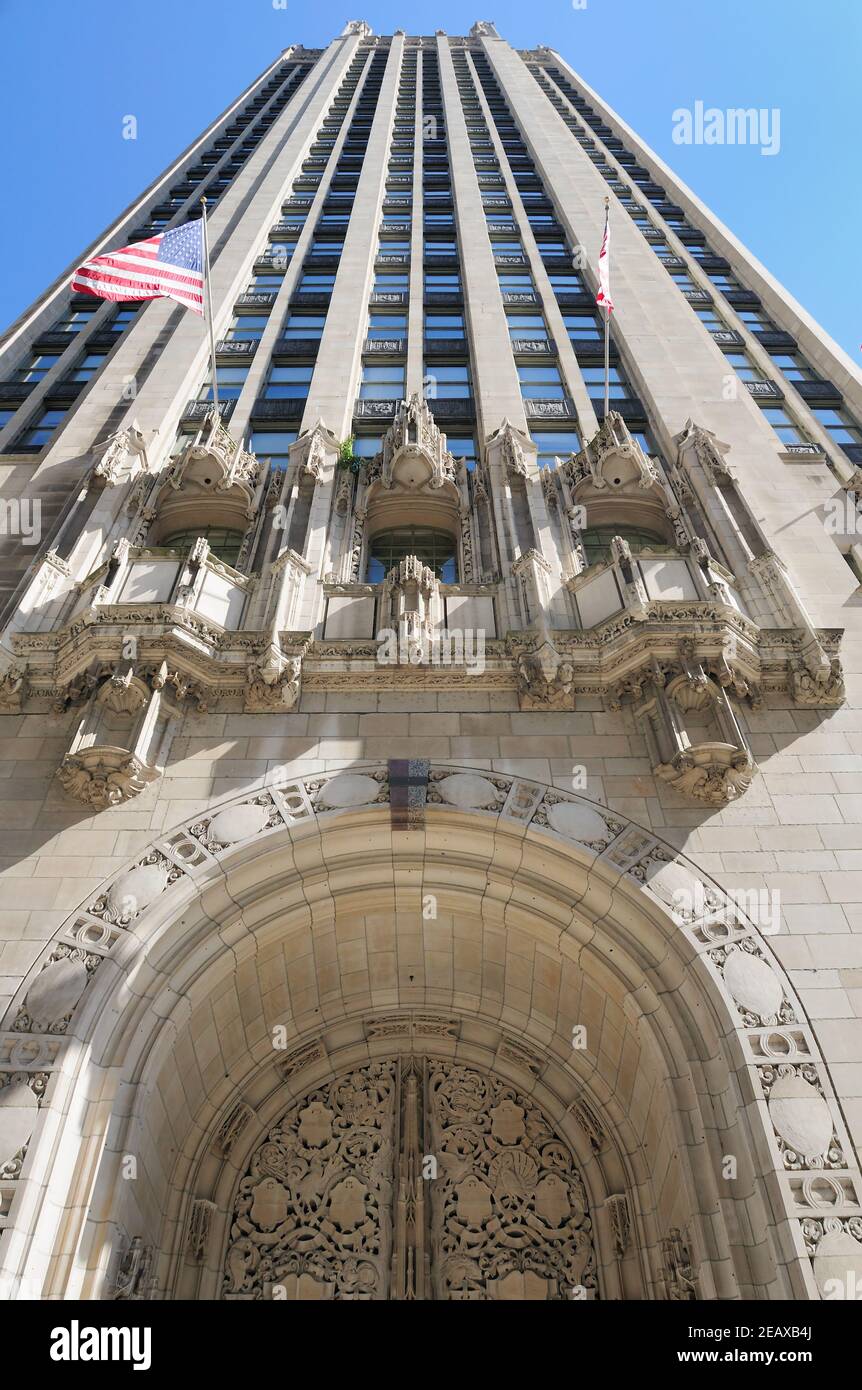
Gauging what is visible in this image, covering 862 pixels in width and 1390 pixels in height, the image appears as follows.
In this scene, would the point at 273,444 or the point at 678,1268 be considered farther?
the point at 273,444

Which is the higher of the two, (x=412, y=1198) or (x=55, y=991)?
(x=55, y=991)

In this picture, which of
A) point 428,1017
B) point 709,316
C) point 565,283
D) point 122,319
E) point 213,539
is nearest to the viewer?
point 428,1017

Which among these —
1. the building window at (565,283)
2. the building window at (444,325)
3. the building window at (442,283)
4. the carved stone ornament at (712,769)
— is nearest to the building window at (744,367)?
the building window at (565,283)

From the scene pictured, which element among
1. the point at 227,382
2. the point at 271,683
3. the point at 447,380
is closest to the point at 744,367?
the point at 447,380

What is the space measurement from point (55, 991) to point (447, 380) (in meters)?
19.3

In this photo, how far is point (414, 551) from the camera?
18203 millimetres

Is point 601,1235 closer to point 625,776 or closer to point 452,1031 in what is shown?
point 452,1031

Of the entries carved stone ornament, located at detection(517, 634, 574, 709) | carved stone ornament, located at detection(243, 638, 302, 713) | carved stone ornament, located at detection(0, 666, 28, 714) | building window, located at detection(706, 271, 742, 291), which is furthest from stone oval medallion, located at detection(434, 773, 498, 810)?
building window, located at detection(706, 271, 742, 291)

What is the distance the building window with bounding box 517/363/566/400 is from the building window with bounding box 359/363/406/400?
3.21 metres

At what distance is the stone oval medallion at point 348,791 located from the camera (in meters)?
11.9

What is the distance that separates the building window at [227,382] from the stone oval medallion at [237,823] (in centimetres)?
1465

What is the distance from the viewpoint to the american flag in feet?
57.9

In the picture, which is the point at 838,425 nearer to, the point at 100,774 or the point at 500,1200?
the point at 500,1200

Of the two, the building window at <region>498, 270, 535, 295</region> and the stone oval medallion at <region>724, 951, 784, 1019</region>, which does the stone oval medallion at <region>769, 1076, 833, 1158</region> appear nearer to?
the stone oval medallion at <region>724, 951, 784, 1019</region>
